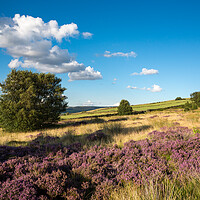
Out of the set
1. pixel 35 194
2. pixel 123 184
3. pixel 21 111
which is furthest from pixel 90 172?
pixel 21 111

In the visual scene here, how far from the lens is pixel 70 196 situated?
3.32 m

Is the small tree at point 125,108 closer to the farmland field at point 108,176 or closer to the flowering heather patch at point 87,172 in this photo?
the flowering heather patch at point 87,172

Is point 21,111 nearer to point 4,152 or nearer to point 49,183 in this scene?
point 4,152

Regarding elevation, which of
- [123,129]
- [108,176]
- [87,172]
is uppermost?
[87,172]

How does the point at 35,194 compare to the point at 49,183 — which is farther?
the point at 49,183

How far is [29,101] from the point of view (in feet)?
69.8

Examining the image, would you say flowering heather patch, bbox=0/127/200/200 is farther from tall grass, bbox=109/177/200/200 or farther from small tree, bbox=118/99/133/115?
small tree, bbox=118/99/133/115

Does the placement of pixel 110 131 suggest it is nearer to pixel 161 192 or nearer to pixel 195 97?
pixel 161 192

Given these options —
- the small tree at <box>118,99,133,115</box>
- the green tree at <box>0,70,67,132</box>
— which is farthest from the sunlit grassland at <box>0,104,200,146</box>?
the small tree at <box>118,99,133,115</box>

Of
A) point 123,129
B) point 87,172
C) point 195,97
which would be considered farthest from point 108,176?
point 195,97

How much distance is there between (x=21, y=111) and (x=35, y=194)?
19463mm

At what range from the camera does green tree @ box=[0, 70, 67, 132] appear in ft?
69.0

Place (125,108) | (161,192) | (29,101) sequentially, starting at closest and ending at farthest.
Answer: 1. (161,192)
2. (29,101)
3. (125,108)

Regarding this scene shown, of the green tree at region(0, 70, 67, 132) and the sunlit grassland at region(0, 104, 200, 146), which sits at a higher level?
the green tree at region(0, 70, 67, 132)
